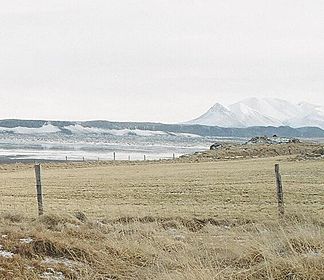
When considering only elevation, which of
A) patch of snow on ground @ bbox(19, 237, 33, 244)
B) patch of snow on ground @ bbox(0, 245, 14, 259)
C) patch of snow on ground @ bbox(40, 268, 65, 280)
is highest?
patch of snow on ground @ bbox(19, 237, 33, 244)

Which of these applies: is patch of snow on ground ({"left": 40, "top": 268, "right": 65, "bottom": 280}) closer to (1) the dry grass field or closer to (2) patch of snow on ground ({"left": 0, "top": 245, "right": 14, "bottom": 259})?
(1) the dry grass field

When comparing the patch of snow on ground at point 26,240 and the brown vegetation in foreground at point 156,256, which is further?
the patch of snow on ground at point 26,240

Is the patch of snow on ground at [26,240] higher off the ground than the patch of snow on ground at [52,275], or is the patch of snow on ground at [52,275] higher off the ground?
the patch of snow on ground at [26,240]

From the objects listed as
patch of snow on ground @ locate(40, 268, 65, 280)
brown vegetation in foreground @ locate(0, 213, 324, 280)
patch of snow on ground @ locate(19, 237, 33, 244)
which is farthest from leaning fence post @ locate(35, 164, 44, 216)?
patch of snow on ground @ locate(40, 268, 65, 280)

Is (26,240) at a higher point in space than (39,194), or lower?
lower

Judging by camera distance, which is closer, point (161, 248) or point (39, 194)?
point (161, 248)

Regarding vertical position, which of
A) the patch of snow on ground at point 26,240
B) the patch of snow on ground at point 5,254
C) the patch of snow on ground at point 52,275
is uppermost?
the patch of snow on ground at point 26,240

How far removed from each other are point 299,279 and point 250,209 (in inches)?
403

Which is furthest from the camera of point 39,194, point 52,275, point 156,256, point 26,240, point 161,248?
point 39,194

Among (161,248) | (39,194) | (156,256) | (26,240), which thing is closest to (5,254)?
(26,240)

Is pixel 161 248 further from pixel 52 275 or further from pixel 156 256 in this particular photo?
pixel 52 275

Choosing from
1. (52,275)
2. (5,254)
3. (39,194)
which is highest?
(39,194)

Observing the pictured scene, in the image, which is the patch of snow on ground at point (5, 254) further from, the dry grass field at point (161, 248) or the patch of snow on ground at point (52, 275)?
the patch of snow on ground at point (52, 275)

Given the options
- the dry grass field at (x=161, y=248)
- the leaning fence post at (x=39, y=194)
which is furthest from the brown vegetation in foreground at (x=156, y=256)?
the leaning fence post at (x=39, y=194)
